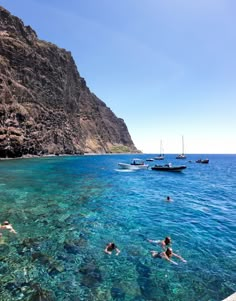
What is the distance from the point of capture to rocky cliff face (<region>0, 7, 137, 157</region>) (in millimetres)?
94188

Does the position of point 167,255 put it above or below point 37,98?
below

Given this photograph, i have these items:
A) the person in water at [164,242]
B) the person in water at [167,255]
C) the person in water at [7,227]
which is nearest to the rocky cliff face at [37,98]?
the person in water at [7,227]

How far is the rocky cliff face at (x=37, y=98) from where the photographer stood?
9419 centimetres

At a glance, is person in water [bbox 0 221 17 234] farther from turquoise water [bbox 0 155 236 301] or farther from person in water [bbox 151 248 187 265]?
person in water [bbox 151 248 187 265]

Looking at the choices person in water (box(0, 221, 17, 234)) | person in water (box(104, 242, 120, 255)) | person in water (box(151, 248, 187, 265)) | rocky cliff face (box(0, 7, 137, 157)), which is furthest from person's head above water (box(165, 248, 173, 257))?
rocky cliff face (box(0, 7, 137, 157))

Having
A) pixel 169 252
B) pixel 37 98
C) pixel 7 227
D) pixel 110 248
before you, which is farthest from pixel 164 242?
pixel 37 98

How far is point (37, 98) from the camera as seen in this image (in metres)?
124

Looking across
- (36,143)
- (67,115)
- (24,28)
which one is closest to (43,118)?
(36,143)

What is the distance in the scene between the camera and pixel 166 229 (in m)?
17.3

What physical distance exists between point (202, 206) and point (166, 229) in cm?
989

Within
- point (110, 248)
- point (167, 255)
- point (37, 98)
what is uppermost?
point (37, 98)

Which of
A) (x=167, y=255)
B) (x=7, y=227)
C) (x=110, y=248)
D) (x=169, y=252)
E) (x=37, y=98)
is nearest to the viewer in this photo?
(x=167, y=255)

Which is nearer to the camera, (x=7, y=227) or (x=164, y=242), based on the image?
(x=164, y=242)

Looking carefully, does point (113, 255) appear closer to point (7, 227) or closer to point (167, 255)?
point (167, 255)
